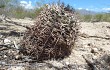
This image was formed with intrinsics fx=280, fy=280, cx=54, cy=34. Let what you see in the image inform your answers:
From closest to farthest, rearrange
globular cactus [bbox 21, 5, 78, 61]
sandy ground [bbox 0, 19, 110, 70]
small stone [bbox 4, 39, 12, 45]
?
sandy ground [bbox 0, 19, 110, 70] < globular cactus [bbox 21, 5, 78, 61] < small stone [bbox 4, 39, 12, 45]

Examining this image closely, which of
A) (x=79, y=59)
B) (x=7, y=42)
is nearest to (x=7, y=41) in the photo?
(x=7, y=42)

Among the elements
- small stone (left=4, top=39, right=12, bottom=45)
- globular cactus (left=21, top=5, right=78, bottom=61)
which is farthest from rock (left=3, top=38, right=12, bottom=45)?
globular cactus (left=21, top=5, right=78, bottom=61)

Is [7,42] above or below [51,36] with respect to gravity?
below

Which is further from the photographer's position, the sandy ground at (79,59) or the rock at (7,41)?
the rock at (7,41)

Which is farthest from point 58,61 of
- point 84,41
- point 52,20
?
point 84,41

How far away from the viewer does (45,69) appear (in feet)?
16.8

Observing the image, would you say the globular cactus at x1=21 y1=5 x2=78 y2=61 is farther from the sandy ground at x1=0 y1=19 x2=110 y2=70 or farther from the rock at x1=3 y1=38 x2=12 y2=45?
the rock at x1=3 y1=38 x2=12 y2=45

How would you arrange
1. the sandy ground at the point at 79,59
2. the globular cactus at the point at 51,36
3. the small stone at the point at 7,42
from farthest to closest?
the small stone at the point at 7,42 → the globular cactus at the point at 51,36 → the sandy ground at the point at 79,59

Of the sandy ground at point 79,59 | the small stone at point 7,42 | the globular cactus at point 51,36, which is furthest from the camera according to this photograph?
the small stone at point 7,42

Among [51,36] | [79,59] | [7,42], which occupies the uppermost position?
[51,36]

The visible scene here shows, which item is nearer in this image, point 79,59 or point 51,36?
point 51,36

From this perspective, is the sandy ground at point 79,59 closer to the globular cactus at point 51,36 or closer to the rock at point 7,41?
the rock at point 7,41

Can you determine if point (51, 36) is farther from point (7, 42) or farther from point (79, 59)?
point (7, 42)

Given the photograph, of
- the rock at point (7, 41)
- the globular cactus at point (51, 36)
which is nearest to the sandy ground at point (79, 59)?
the rock at point (7, 41)
